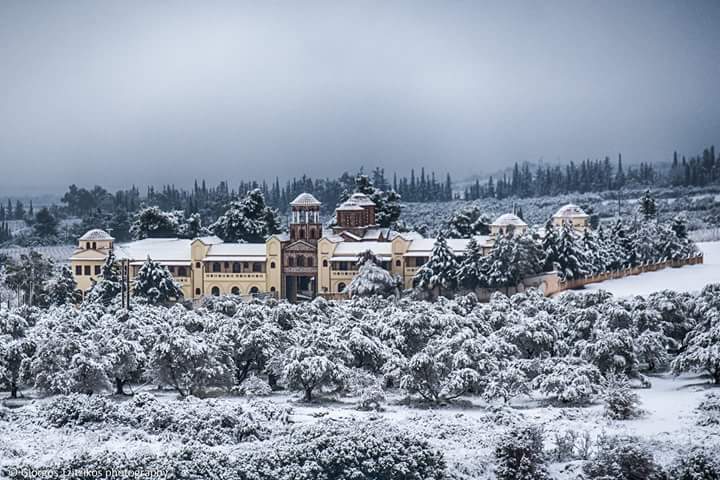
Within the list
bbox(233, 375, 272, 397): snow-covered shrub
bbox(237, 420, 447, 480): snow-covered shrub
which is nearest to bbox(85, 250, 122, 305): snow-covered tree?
bbox(233, 375, 272, 397): snow-covered shrub

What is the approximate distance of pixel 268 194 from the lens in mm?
129750

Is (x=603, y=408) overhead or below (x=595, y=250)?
below

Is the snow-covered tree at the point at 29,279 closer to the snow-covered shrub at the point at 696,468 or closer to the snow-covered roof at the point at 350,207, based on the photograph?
the snow-covered roof at the point at 350,207

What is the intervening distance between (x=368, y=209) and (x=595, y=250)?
16.7 m

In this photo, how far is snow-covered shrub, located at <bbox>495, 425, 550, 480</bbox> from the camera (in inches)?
915

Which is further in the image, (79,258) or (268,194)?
(268,194)

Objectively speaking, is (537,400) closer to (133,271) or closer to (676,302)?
(676,302)

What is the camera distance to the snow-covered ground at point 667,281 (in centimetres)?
4975

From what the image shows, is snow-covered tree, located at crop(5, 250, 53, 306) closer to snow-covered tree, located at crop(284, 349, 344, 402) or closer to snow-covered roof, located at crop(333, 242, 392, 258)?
snow-covered roof, located at crop(333, 242, 392, 258)

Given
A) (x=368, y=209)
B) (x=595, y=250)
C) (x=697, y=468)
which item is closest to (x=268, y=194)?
(x=368, y=209)

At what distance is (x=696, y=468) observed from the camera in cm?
2302

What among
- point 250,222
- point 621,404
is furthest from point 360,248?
point 621,404

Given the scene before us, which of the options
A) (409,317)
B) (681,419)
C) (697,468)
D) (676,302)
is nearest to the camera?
(697,468)

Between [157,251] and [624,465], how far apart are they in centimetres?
4213
